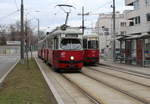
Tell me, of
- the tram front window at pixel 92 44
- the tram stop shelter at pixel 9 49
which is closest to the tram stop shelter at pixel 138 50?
the tram front window at pixel 92 44

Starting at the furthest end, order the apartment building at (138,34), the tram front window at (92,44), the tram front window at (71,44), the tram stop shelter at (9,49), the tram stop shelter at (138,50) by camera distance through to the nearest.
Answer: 1. the tram stop shelter at (9,49)
2. the tram front window at (92,44)
3. the apartment building at (138,34)
4. the tram stop shelter at (138,50)
5. the tram front window at (71,44)

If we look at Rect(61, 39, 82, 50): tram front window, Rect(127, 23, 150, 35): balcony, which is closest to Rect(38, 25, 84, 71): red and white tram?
Rect(61, 39, 82, 50): tram front window

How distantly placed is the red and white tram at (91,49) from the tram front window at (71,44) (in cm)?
801

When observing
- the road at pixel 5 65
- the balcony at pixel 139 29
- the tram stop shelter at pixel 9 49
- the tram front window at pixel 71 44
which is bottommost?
the road at pixel 5 65

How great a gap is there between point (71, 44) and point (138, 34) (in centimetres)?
3791

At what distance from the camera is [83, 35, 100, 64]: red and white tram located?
108ft

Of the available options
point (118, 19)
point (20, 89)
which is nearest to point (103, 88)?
point (20, 89)

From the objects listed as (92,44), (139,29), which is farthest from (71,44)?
(139,29)

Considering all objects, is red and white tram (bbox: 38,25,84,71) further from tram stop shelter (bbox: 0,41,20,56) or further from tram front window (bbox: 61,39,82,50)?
tram stop shelter (bbox: 0,41,20,56)

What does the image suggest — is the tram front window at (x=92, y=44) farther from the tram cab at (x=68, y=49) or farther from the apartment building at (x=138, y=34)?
the tram cab at (x=68, y=49)

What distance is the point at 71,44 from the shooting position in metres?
24.6

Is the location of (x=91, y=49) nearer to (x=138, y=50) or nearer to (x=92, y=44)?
(x=92, y=44)

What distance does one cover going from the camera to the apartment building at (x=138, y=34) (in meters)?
30.5

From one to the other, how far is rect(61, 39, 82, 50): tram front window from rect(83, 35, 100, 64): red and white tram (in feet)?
26.3
